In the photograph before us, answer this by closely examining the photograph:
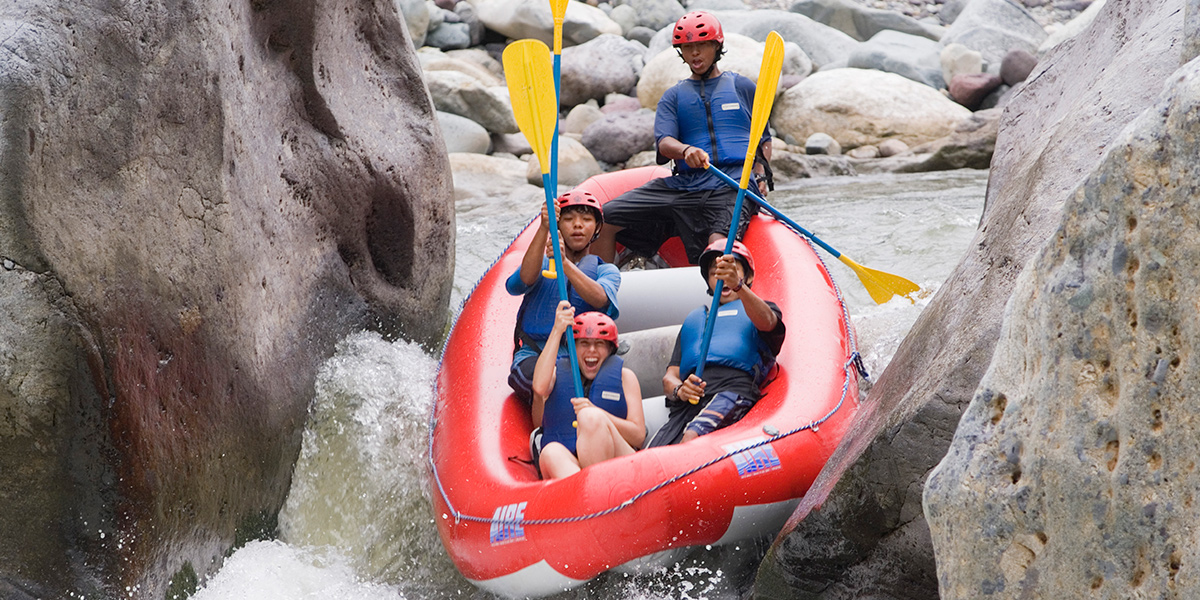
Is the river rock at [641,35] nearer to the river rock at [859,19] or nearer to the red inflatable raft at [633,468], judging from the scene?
the river rock at [859,19]

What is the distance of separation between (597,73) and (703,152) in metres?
7.83

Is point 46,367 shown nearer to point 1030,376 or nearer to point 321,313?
point 321,313

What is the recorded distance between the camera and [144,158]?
3.59 metres

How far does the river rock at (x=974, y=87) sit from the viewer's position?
40.7 ft

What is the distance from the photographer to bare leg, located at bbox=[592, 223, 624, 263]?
18.9 feet

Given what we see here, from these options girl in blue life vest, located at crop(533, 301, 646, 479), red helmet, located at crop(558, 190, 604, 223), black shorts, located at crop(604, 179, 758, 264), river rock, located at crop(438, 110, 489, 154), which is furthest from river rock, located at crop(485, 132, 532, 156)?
girl in blue life vest, located at crop(533, 301, 646, 479)

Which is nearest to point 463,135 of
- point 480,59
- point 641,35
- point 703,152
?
point 480,59

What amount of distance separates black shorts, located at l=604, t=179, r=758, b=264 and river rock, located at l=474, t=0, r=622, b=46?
9.13 meters

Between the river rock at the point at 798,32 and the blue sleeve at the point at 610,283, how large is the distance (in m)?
10.6

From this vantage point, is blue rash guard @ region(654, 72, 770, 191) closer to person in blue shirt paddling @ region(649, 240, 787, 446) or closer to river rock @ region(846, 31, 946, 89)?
person in blue shirt paddling @ region(649, 240, 787, 446)

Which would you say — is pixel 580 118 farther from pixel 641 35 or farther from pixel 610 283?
pixel 610 283

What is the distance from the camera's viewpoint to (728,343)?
163 inches

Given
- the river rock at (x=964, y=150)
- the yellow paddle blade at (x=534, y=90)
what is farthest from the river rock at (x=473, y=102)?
the yellow paddle blade at (x=534, y=90)

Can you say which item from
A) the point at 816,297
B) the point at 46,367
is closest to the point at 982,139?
the point at 816,297
